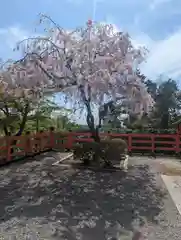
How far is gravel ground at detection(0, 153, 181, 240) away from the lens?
3389 mm

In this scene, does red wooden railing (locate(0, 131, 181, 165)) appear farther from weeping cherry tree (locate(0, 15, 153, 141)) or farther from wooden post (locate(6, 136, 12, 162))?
weeping cherry tree (locate(0, 15, 153, 141))

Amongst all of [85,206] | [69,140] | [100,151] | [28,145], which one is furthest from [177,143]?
[85,206]

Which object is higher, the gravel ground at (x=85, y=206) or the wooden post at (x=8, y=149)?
the wooden post at (x=8, y=149)

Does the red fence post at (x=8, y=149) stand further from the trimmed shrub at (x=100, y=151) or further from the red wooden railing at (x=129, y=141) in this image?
the trimmed shrub at (x=100, y=151)

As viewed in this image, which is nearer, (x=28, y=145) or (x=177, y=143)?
(x=28, y=145)

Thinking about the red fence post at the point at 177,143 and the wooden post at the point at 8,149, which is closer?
the wooden post at the point at 8,149

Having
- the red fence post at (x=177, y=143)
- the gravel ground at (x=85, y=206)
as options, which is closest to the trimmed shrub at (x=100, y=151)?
the gravel ground at (x=85, y=206)

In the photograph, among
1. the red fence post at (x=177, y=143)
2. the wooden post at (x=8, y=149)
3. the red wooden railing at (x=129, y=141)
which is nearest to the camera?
the wooden post at (x=8, y=149)

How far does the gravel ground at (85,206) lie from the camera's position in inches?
133

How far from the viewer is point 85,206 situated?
177 inches

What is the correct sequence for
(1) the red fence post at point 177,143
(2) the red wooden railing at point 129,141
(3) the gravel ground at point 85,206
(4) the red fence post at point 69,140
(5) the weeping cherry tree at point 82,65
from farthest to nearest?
(4) the red fence post at point 69,140
(1) the red fence post at point 177,143
(2) the red wooden railing at point 129,141
(5) the weeping cherry tree at point 82,65
(3) the gravel ground at point 85,206

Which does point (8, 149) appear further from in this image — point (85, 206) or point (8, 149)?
point (85, 206)

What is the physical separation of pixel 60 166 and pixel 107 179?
2.10m

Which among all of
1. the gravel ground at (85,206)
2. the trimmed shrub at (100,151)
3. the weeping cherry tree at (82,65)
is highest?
the weeping cherry tree at (82,65)
